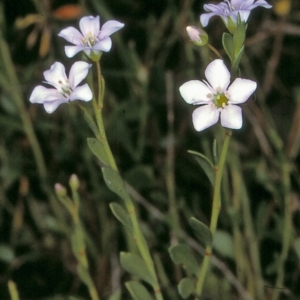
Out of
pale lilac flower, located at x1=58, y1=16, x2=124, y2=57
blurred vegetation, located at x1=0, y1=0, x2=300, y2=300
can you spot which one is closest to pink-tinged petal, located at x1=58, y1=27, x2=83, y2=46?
pale lilac flower, located at x1=58, y1=16, x2=124, y2=57

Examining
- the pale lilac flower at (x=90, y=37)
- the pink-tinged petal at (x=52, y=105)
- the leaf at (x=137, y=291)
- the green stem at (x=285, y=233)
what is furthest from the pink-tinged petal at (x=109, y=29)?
the green stem at (x=285, y=233)

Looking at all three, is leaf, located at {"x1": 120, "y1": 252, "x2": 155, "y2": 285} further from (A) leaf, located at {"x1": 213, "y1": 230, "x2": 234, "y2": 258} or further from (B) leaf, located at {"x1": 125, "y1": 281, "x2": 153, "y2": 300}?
(A) leaf, located at {"x1": 213, "y1": 230, "x2": 234, "y2": 258}

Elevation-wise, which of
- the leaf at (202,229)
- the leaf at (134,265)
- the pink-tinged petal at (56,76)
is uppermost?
the pink-tinged petal at (56,76)

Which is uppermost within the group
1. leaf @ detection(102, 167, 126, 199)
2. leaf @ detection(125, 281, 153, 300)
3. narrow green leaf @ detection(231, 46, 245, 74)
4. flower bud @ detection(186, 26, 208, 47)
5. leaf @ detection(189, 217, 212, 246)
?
flower bud @ detection(186, 26, 208, 47)

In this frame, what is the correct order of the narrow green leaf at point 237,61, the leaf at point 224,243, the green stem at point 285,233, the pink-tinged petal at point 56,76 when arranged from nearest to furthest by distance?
the narrow green leaf at point 237,61 < the pink-tinged petal at point 56,76 < the green stem at point 285,233 < the leaf at point 224,243

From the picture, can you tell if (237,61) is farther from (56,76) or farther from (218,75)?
(56,76)

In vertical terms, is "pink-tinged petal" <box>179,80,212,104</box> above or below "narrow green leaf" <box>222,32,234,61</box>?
below

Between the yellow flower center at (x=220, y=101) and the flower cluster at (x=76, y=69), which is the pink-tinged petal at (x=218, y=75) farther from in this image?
the flower cluster at (x=76, y=69)

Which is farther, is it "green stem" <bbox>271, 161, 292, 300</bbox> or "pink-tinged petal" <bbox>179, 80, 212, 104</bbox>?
"green stem" <bbox>271, 161, 292, 300</bbox>
